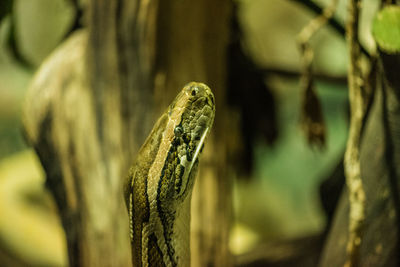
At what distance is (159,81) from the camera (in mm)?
1697

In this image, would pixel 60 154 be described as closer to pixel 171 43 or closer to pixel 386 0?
pixel 171 43

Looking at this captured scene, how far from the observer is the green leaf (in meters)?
1.11

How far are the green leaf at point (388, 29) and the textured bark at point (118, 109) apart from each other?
759 mm

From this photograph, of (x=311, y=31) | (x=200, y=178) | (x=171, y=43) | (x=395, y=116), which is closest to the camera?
(x=395, y=116)

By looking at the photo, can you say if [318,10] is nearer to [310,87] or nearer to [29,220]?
[310,87]

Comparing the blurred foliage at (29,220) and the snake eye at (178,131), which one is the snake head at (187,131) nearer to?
the snake eye at (178,131)

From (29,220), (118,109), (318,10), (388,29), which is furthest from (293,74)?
(29,220)

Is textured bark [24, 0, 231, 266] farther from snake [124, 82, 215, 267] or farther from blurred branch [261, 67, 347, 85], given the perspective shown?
blurred branch [261, 67, 347, 85]

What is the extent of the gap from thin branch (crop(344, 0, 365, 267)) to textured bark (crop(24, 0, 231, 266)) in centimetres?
61

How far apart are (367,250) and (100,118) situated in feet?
3.67

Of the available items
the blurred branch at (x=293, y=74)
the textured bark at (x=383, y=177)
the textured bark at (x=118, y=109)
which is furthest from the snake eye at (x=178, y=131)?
the blurred branch at (x=293, y=74)

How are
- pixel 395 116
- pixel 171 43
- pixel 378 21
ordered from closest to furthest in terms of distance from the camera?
pixel 378 21 < pixel 395 116 < pixel 171 43

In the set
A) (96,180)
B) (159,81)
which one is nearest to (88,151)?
(96,180)

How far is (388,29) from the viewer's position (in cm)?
112
